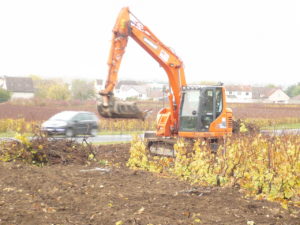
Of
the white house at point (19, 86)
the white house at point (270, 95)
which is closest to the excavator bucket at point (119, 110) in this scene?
the white house at point (19, 86)

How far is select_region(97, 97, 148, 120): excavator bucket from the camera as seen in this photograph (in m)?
14.3

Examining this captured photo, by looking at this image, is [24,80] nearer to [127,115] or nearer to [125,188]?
[127,115]

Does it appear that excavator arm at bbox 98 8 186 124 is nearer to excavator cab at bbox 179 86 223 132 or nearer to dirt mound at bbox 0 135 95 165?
excavator cab at bbox 179 86 223 132

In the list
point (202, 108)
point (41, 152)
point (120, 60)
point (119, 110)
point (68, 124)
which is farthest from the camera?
point (68, 124)

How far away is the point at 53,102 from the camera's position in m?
47.3

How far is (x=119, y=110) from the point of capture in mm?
14477

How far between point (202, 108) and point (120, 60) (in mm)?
3283

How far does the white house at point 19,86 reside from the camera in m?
60.5

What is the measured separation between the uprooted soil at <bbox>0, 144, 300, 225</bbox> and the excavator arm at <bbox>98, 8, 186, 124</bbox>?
4539 mm

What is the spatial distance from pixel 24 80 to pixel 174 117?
49.3 m

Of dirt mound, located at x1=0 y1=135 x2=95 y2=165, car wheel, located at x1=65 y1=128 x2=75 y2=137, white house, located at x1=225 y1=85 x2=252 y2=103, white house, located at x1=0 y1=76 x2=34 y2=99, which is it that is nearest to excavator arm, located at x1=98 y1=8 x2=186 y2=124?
dirt mound, located at x1=0 y1=135 x2=95 y2=165

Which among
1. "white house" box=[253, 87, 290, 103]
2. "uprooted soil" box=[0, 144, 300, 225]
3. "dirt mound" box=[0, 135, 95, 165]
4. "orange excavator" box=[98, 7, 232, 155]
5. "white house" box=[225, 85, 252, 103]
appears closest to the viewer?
"uprooted soil" box=[0, 144, 300, 225]

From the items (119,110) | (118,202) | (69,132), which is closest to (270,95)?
(69,132)

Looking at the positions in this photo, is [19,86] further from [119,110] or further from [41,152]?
[41,152]
